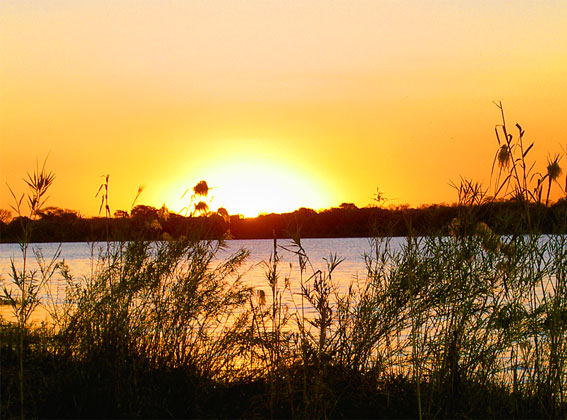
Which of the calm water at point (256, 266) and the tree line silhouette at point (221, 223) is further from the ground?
the tree line silhouette at point (221, 223)

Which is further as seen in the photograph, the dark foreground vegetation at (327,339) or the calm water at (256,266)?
the calm water at (256,266)

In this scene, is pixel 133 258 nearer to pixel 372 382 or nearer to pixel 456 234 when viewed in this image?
pixel 372 382

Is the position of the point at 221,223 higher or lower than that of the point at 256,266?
higher

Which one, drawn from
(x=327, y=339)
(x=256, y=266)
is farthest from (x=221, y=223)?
(x=256, y=266)

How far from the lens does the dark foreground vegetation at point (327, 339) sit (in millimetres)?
5641

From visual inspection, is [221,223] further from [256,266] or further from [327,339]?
[256,266]

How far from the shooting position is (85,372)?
630 cm

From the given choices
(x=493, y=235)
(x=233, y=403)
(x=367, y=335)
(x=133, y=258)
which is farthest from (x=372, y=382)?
(x=133, y=258)

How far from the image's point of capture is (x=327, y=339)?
5.94 m

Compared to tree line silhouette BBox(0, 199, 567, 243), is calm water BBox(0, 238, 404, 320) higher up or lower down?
lower down

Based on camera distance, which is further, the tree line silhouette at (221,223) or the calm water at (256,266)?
the calm water at (256,266)

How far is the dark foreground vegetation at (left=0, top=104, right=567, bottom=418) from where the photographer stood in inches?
222

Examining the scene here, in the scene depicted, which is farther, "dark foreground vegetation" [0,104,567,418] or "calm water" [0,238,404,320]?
"calm water" [0,238,404,320]

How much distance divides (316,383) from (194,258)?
2.18 metres
